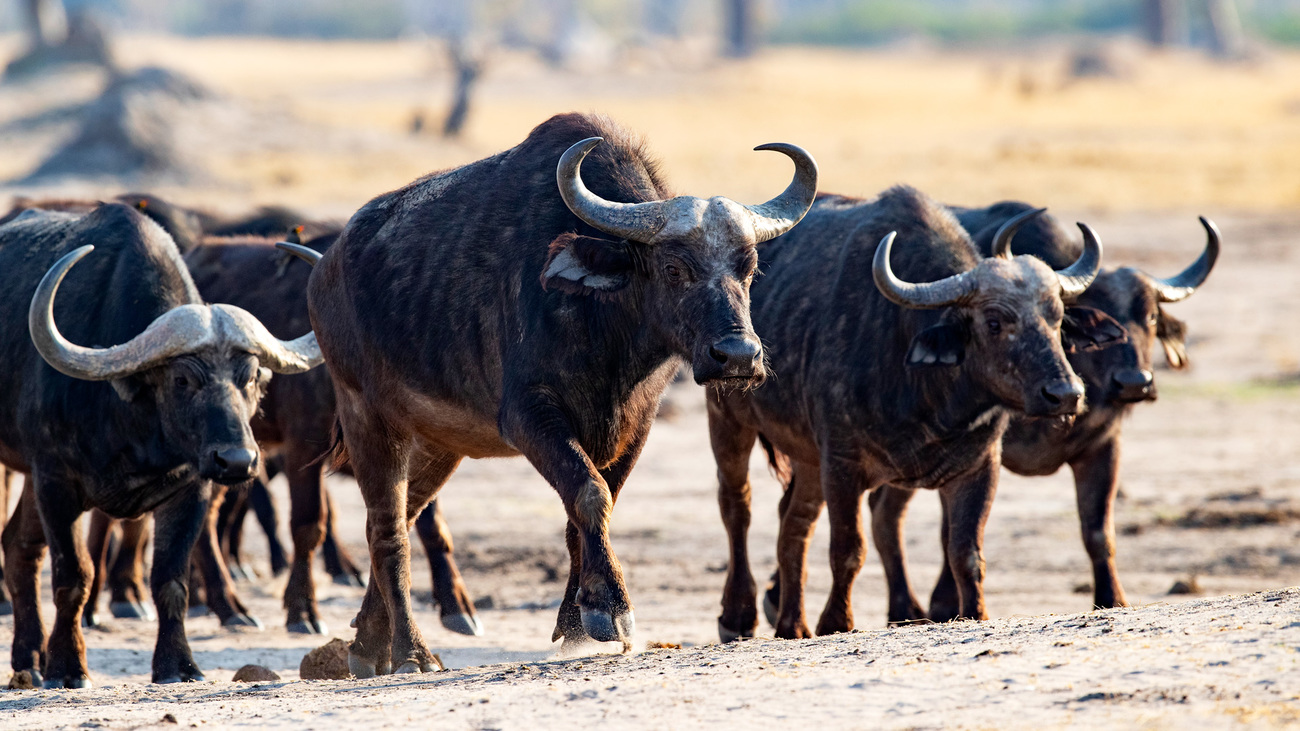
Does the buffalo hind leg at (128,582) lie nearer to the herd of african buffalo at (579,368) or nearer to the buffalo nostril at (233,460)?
the herd of african buffalo at (579,368)

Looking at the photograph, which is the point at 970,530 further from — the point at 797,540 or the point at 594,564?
the point at 594,564

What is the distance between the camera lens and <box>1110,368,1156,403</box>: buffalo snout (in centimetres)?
796

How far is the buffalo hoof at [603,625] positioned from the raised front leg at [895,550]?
10.1 feet

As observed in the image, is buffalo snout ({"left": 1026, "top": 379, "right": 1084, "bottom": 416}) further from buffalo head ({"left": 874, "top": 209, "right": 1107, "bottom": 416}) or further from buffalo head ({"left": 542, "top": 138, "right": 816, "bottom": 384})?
buffalo head ({"left": 542, "top": 138, "right": 816, "bottom": 384})

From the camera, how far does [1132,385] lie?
26.1ft

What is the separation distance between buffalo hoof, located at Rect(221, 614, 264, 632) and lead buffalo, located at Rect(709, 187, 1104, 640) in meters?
2.68

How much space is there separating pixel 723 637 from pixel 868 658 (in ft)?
9.37

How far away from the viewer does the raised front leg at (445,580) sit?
8539 mm

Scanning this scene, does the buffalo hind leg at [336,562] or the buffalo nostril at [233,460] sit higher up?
the buffalo nostril at [233,460]

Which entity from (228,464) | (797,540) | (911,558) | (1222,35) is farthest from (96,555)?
(1222,35)

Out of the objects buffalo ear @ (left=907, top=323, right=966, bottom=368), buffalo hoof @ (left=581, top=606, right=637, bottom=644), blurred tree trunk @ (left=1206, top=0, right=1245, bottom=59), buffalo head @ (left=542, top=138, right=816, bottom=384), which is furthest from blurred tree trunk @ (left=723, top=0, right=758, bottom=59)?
buffalo hoof @ (left=581, top=606, right=637, bottom=644)

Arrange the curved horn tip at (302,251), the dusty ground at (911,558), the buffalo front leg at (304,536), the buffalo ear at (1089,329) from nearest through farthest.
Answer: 1. the dusty ground at (911,558)
2. the buffalo ear at (1089,329)
3. the curved horn tip at (302,251)
4. the buffalo front leg at (304,536)

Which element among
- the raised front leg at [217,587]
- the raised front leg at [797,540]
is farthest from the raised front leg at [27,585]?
the raised front leg at [797,540]

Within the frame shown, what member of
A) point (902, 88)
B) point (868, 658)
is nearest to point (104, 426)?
point (868, 658)
